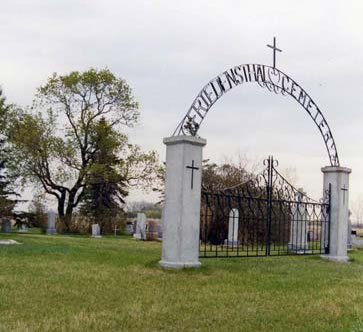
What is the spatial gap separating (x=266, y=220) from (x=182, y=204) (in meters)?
5.00

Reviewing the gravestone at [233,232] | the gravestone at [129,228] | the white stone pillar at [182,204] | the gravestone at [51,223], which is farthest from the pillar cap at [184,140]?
the gravestone at [129,228]

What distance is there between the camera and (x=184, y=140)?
9383 millimetres

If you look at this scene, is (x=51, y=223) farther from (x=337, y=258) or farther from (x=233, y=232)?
(x=337, y=258)

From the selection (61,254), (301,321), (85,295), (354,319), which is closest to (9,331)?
(85,295)

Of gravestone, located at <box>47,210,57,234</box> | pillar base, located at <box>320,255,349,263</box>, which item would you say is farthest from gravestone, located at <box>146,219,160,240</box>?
pillar base, located at <box>320,255,349,263</box>

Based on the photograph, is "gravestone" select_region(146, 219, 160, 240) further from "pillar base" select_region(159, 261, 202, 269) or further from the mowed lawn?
"pillar base" select_region(159, 261, 202, 269)

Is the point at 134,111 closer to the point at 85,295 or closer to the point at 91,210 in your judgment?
the point at 91,210

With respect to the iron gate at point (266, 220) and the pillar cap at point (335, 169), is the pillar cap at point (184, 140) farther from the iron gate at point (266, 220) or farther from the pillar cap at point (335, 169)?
the pillar cap at point (335, 169)

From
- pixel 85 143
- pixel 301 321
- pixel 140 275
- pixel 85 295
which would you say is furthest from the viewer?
pixel 85 143

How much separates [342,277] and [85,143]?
2385 cm

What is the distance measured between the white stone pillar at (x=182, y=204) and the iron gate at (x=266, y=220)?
646mm

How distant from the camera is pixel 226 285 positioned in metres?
7.71

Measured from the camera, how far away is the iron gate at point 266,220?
39.4 feet

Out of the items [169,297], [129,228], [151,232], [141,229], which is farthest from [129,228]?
[169,297]
